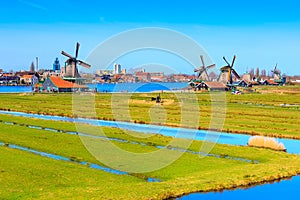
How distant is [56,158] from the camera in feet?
76.3

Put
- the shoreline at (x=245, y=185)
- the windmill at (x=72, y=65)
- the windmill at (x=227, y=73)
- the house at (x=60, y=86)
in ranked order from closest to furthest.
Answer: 1. the shoreline at (x=245, y=185)
2. the house at (x=60, y=86)
3. the windmill at (x=72, y=65)
4. the windmill at (x=227, y=73)

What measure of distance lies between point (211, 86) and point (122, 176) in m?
93.7

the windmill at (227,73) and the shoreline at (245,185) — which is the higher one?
the windmill at (227,73)

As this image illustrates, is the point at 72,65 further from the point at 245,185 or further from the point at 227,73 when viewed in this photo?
the point at 245,185

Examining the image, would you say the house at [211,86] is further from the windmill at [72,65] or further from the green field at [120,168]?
the green field at [120,168]

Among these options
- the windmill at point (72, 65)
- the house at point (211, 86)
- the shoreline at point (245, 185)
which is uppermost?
the windmill at point (72, 65)

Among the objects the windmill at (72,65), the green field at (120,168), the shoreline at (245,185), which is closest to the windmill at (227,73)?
the windmill at (72,65)

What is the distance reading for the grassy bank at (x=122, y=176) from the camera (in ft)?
54.4

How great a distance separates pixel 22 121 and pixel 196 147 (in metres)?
20.4

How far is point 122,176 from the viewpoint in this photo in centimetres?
1953

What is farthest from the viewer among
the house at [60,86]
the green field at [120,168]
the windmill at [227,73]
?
the windmill at [227,73]

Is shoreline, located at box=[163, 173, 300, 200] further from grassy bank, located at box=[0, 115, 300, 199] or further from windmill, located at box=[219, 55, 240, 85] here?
windmill, located at box=[219, 55, 240, 85]

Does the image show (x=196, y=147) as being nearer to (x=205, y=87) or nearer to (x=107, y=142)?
(x=107, y=142)

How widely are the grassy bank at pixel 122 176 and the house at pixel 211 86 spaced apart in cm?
8304
